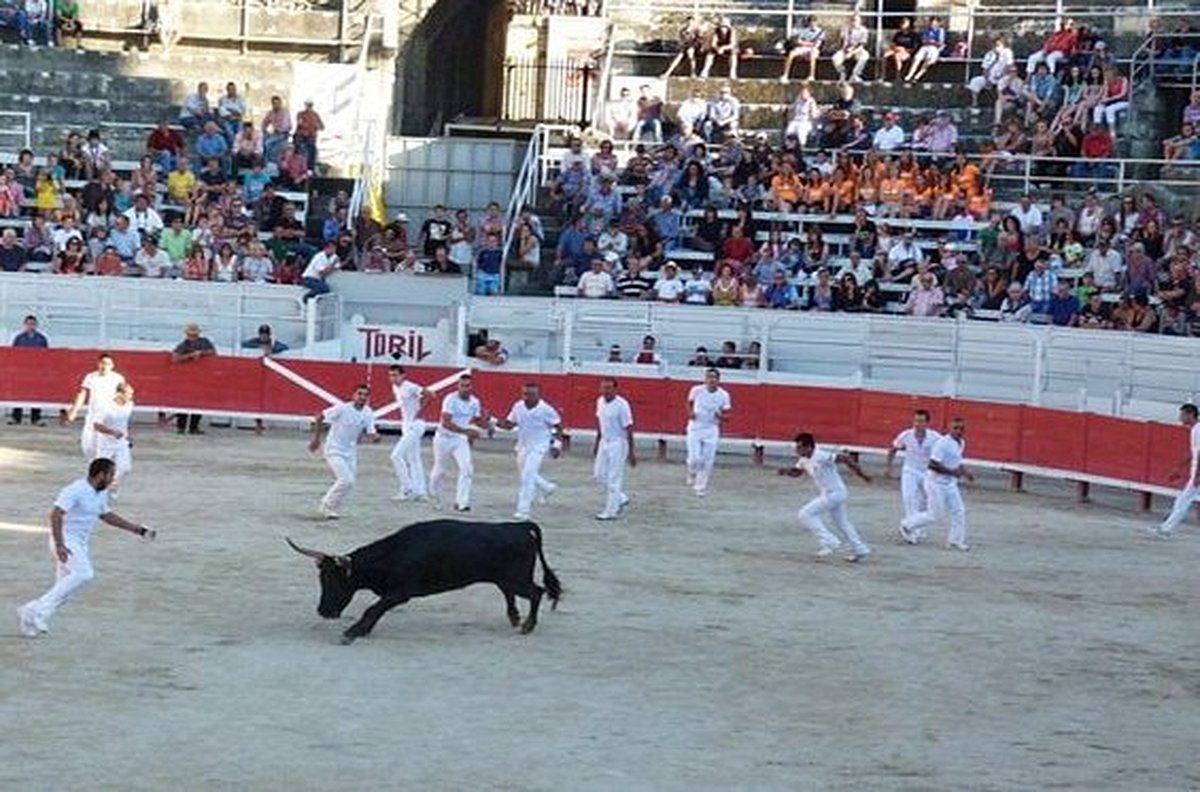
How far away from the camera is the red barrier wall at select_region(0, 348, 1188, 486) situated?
94.6ft

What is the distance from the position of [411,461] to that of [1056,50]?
595 inches

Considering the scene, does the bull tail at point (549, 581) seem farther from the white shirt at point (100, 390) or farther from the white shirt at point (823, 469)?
the white shirt at point (100, 390)

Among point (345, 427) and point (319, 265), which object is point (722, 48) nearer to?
point (319, 265)

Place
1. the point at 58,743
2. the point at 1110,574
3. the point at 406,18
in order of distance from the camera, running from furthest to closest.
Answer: the point at 406,18
the point at 1110,574
the point at 58,743

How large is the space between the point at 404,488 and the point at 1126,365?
9315 millimetres

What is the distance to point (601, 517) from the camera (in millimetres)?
23547

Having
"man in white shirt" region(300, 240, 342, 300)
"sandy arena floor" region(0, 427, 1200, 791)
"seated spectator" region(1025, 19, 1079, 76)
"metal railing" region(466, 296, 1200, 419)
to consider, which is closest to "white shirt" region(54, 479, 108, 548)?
"sandy arena floor" region(0, 427, 1200, 791)

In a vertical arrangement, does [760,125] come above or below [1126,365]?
above

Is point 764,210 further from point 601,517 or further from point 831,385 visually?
point 601,517

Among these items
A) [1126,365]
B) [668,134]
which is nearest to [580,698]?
[1126,365]

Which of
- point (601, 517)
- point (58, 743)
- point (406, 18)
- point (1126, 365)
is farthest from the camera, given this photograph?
point (406, 18)

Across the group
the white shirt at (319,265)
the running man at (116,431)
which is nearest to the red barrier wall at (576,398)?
the white shirt at (319,265)

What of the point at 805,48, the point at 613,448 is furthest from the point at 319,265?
the point at 613,448

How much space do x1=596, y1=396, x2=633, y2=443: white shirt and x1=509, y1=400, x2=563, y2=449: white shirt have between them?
2.85ft
